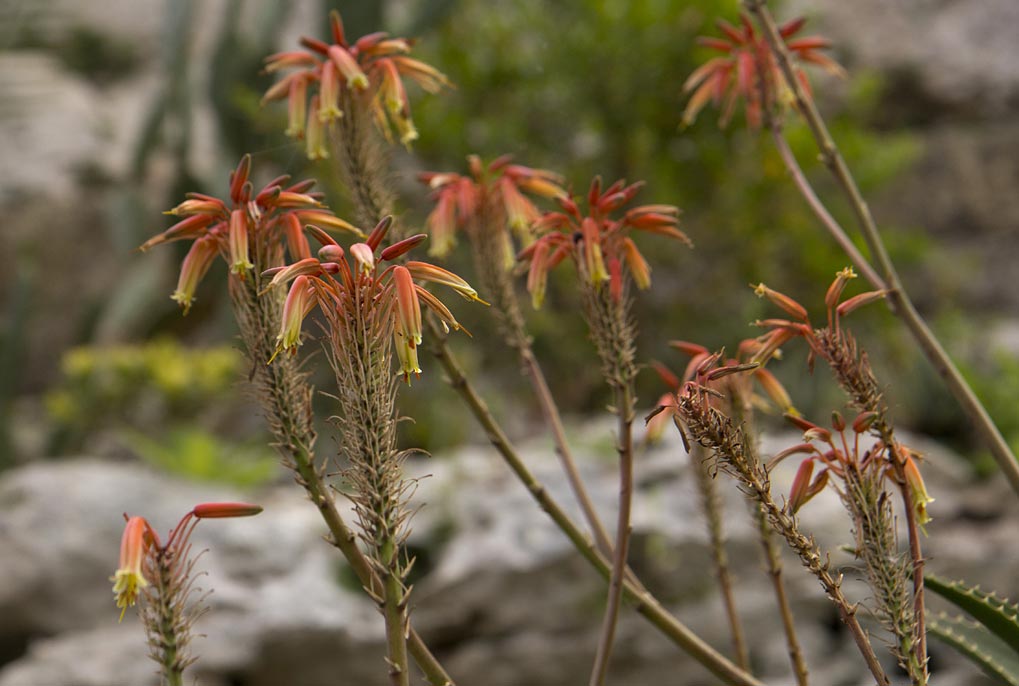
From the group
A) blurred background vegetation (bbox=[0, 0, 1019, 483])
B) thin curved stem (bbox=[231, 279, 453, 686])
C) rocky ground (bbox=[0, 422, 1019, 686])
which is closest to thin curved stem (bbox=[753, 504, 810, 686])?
thin curved stem (bbox=[231, 279, 453, 686])

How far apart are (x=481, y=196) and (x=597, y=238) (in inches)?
8.4

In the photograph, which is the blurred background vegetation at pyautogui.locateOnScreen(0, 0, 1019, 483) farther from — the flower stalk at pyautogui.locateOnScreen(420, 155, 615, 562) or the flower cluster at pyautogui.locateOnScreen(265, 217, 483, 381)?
the flower cluster at pyautogui.locateOnScreen(265, 217, 483, 381)

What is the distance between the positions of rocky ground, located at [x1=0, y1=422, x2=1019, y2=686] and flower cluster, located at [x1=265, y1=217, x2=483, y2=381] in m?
2.07

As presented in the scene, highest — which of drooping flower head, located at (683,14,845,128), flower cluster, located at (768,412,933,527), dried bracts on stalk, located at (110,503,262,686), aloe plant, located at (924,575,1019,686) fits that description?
drooping flower head, located at (683,14,845,128)

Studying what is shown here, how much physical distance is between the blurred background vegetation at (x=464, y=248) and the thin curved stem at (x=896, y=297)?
341cm

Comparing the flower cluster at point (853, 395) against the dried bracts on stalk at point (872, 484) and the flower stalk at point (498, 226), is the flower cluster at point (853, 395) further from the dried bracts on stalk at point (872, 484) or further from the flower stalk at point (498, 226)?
the flower stalk at point (498, 226)

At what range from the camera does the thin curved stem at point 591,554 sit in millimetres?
721

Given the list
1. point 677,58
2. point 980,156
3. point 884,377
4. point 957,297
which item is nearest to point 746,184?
point 677,58

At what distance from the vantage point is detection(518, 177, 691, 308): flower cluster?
2.57ft

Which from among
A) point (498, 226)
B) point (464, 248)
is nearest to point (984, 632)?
point (498, 226)

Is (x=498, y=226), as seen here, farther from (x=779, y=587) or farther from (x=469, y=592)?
(x=469, y=592)

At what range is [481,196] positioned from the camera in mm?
971

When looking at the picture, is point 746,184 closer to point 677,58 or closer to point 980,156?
point 677,58

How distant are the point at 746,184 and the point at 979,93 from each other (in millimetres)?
2557
